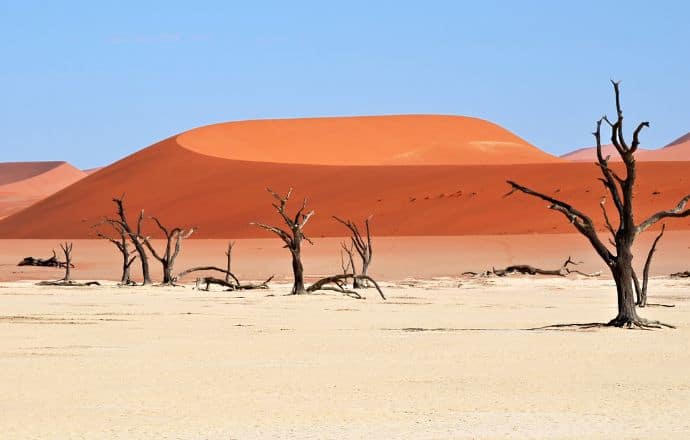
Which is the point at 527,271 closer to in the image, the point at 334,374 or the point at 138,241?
the point at 138,241

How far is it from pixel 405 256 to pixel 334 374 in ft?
115

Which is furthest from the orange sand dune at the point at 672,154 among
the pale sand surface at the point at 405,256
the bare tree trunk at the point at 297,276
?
the bare tree trunk at the point at 297,276

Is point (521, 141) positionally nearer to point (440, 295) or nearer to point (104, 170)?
point (104, 170)

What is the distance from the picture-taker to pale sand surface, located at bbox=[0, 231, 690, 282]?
40.3 m

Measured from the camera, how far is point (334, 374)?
12.0 meters

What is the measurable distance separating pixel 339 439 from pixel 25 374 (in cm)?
466

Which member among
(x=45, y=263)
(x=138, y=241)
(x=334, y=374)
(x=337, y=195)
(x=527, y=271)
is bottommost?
(x=334, y=374)

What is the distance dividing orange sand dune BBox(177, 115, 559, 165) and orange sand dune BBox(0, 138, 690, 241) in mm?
6655

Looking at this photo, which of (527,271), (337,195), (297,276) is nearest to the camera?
(297,276)

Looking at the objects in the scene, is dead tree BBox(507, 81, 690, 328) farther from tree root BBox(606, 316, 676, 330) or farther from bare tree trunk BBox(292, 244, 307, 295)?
bare tree trunk BBox(292, 244, 307, 295)

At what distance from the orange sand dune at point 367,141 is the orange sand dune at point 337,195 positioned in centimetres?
666

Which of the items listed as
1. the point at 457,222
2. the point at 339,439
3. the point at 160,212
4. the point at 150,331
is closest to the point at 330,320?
the point at 150,331

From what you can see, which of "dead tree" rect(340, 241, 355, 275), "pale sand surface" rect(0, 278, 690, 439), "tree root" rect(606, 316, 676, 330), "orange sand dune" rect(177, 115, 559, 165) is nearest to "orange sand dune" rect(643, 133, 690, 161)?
"orange sand dune" rect(177, 115, 559, 165)

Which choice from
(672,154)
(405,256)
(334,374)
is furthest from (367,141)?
(334,374)
